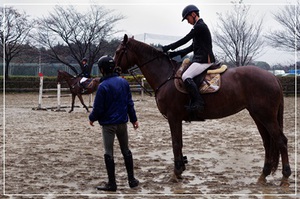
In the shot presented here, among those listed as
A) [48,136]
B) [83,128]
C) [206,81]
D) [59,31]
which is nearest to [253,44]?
[59,31]

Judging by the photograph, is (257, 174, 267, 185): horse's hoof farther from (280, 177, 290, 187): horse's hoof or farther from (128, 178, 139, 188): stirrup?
(128, 178, 139, 188): stirrup

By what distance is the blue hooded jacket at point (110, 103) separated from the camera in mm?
4996

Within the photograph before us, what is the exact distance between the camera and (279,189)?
5.05 metres

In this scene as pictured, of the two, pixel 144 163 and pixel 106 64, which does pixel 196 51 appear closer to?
pixel 106 64

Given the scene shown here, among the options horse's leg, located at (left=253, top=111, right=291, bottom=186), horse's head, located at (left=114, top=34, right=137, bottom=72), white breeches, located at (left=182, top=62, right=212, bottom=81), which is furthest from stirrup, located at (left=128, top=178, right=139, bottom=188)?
horse's head, located at (left=114, top=34, right=137, bottom=72)

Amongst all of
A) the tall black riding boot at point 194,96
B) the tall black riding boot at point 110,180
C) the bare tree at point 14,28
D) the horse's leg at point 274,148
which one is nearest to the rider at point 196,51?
the tall black riding boot at point 194,96

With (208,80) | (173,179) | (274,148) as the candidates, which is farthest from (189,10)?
(173,179)

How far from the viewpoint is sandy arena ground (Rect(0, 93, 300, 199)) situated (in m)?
4.94

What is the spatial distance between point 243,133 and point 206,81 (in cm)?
515

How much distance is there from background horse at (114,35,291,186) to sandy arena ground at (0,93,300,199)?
0.40 meters

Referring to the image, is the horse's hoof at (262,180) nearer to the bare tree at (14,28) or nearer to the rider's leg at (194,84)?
the rider's leg at (194,84)

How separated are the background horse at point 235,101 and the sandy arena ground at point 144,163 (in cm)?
40

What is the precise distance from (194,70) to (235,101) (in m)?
0.76

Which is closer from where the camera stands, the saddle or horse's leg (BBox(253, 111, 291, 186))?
horse's leg (BBox(253, 111, 291, 186))
